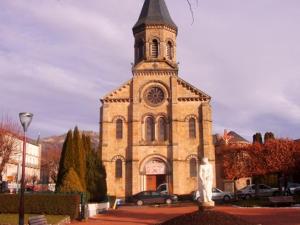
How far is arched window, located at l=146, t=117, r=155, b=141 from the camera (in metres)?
45.7

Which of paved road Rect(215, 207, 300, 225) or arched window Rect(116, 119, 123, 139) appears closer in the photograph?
paved road Rect(215, 207, 300, 225)

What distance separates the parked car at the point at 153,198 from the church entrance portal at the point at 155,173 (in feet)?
14.3

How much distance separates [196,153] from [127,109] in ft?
29.0

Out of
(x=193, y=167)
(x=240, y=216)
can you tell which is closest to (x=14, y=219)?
(x=240, y=216)

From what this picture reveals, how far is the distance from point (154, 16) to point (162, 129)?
1402 centimetres

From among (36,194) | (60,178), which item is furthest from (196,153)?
(36,194)

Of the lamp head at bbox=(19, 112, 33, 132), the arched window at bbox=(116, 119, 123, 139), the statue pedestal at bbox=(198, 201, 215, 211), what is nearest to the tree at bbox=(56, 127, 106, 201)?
the lamp head at bbox=(19, 112, 33, 132)

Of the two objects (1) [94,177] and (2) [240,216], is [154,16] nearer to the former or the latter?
(1) [94,177]

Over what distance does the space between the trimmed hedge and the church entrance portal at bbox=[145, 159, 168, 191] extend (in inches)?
837

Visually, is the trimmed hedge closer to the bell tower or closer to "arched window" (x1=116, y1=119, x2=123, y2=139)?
"arched window" (x1=116, y1=119, x2=123, y2=139)

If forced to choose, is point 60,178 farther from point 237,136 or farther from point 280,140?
point 237,136

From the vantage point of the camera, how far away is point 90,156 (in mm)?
32781

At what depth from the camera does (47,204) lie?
2375 centimetres

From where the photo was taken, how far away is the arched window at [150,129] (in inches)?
1798
